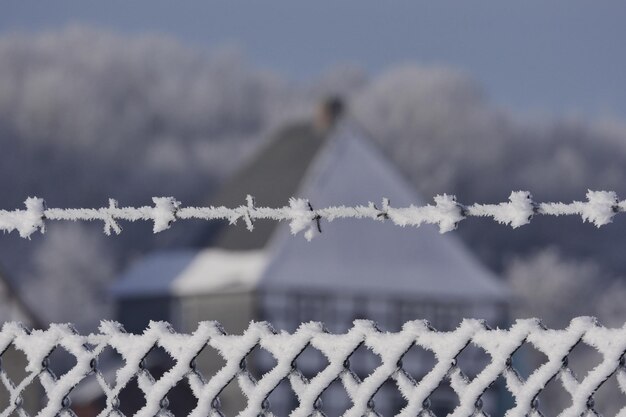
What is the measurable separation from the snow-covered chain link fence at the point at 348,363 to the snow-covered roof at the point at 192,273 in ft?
89.1

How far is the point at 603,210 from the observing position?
2.31 metres

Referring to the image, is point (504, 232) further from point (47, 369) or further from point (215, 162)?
point (47, 369)

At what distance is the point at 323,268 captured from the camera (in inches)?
1237

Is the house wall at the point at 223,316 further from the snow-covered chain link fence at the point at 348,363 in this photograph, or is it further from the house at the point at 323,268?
the snow-covered chain link fence at the point at 348,363

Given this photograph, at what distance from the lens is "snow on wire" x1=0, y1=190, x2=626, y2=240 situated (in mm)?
2320

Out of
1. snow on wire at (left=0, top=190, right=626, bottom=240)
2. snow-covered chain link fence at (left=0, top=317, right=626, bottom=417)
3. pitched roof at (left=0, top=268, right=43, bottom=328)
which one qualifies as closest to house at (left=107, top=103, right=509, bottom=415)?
pitched roof at (left=0, top=268, right=43, bottom=328)

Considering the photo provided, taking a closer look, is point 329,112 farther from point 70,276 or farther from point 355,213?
point 355,213

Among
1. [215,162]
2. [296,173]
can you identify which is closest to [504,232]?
[215,162]

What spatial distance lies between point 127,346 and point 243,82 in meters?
73.2

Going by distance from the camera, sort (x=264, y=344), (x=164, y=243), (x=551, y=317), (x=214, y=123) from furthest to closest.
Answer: (x=214, y=123), (x=551, y=317), (x=164, y=243), (x=264, y=344)

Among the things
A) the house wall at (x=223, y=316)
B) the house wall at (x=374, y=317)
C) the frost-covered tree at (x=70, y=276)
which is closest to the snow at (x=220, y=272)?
the house wall at (x=223, y=316)

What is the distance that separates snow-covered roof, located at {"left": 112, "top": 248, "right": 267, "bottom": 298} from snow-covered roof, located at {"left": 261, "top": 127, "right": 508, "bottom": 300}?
0.79m

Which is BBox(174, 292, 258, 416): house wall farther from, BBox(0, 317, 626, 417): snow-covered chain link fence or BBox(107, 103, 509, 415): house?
BBox(0, 317, 626, 417): snow-covered chain link fence

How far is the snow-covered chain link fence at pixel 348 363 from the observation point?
2266 mm
